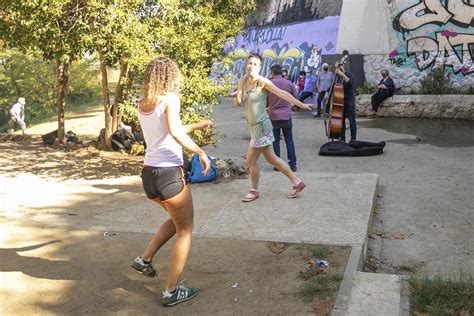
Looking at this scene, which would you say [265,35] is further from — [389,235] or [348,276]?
[348,276]

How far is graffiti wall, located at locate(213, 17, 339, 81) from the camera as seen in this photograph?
18.6m

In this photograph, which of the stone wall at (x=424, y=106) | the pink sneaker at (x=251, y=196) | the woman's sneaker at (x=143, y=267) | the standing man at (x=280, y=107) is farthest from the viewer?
the stone wall at (x=424, y=106)

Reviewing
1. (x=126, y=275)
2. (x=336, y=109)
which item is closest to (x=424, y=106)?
(x=336, y=109)

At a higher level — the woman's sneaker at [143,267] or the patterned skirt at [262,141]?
the patterned skirt at [262,141]

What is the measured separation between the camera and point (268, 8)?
23.1 meters

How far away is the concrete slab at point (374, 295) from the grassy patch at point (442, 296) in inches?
5.1

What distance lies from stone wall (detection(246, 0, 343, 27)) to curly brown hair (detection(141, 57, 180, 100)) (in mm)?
15779

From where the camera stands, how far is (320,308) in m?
3.25

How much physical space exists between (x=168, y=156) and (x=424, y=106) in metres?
12.4

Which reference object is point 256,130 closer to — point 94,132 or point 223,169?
point 223,169

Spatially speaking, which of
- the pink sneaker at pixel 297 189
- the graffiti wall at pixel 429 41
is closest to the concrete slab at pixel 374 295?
the pink sneaker at pixel 297 189

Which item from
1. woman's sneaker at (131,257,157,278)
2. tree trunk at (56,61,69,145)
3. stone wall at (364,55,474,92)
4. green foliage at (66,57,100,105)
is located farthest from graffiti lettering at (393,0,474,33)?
woman's sneaker at (131,257,157,278)

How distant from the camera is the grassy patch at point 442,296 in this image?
3303mm

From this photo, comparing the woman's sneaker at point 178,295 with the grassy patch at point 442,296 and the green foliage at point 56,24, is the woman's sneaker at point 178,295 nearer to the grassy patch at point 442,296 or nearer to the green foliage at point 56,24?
the grassy patch at point 442,296
